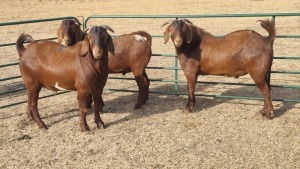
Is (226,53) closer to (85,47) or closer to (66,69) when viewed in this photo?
(85,47)

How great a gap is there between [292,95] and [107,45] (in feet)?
15.5

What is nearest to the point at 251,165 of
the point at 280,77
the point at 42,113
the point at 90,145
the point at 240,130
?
the point at 240,130

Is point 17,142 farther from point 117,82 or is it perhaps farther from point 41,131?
point 117,82

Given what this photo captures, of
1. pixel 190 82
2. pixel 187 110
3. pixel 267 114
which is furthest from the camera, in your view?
pixel 187 110

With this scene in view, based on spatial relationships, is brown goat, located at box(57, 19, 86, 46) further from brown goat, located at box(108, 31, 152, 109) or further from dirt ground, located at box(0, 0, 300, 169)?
dirt ground, located at box(0, 0, 300, 169)

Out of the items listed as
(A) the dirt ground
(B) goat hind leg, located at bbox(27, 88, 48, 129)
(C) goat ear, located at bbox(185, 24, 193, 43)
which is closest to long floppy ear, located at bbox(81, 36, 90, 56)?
(B) goat hind leg, located at bbox(27, 88, 48, 129)

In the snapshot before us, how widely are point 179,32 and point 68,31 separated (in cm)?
206

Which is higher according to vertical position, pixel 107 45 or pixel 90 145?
pixel 107 45

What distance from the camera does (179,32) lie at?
21.7 ft

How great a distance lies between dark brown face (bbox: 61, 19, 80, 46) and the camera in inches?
265

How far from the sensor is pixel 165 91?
8.81 meters

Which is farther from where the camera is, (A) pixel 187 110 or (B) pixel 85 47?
(A) pixel 187 110

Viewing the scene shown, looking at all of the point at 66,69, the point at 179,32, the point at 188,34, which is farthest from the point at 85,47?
the point at 188,34

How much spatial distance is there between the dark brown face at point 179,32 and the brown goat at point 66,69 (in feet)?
4.55
